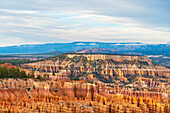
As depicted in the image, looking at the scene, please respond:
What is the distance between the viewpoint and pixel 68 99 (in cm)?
12362

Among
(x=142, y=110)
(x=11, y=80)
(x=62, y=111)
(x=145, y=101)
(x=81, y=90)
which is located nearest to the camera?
(x=62, y=111)

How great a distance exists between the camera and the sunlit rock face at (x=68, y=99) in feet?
312

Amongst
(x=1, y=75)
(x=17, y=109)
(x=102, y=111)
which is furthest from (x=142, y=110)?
(x=1, y=75)

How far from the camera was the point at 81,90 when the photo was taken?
155 m

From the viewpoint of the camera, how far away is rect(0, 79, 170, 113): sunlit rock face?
95.1m

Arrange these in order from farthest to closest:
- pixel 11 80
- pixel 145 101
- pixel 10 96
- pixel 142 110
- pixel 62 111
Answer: pixel 11 80 → pixel 10 96 → pixel 145 101 → pixel 142 110 → pixel 62 111

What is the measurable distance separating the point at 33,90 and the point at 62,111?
168ft

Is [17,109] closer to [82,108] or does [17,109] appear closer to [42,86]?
[82,108]

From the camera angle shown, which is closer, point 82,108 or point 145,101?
point 82,108

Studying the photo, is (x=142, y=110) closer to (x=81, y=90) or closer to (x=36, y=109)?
(x=36, y=109)

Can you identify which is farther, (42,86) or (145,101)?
(42,86)

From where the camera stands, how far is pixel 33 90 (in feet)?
462

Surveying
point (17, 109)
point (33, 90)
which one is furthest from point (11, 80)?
point (17, 109)

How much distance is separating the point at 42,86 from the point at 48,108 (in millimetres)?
51592
